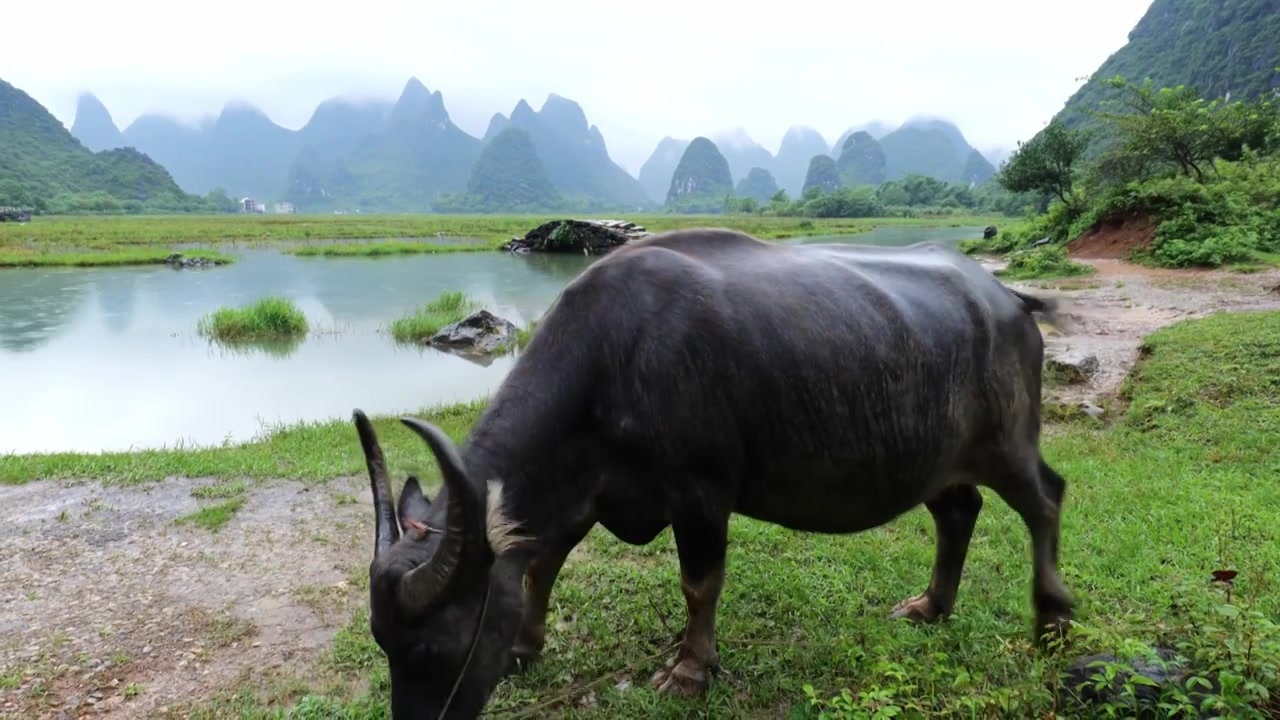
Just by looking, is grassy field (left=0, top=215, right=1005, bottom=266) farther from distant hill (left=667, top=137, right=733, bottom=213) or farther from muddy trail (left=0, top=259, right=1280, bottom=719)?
distant hill (left=667, top=137, right=733, bottom=213)

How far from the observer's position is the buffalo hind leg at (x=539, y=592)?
2.62 metres

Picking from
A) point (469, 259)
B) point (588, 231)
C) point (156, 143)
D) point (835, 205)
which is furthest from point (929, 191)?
point (156, 143)

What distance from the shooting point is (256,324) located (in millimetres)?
13469

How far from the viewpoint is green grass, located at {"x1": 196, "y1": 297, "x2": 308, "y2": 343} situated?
13.3 meters

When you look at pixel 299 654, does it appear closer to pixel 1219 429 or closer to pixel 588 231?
pixel 1219 429

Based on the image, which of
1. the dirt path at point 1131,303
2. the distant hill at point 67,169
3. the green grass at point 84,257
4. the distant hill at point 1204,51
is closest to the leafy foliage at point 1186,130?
the dirt path at point 1131,303

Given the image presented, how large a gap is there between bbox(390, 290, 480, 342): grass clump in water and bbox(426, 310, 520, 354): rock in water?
0.41m

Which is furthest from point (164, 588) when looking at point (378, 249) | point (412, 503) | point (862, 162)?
point (862, 162)

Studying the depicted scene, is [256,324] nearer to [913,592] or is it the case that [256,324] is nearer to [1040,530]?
[913,592]

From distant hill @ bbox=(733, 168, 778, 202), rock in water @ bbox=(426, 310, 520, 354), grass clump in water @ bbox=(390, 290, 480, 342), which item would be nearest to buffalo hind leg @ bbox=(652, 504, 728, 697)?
rock in water @ bbox=(426, 310, 520, 354)

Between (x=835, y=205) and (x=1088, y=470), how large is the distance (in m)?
66.4

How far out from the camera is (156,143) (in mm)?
170750

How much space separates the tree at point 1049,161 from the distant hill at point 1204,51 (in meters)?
10.3

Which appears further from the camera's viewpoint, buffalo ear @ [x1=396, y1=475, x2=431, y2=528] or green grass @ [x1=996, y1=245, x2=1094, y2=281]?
green grass @ [x1=996, y1=245, x2=1094, y2=281]
